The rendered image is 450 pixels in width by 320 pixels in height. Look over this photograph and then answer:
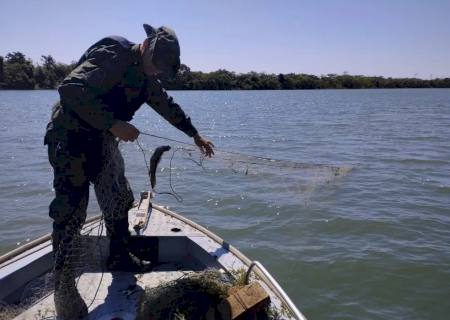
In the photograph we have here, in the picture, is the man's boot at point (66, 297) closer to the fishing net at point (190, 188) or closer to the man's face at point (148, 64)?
the fishing net at point (190, 188)

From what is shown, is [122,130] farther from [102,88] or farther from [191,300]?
[191,300]

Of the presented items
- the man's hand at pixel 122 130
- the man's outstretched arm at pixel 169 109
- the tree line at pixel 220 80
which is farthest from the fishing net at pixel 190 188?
the tree line at pixel 220 80

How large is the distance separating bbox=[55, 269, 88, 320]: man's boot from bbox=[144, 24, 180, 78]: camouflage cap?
1.97 meters

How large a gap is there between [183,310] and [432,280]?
5.00m

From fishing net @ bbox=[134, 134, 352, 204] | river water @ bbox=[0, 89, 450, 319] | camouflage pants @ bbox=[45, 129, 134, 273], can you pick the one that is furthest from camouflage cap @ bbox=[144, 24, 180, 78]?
fishing net @ bbox=[134, 134, 352, 204]

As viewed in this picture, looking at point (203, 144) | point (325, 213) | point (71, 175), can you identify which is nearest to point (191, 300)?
point (71, 175)

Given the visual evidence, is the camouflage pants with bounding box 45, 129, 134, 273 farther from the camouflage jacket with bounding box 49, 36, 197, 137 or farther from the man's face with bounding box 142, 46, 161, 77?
the man's face with bounding box 142, 46, 161, 77

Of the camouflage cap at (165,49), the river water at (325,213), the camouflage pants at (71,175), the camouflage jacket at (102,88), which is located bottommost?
the river water at (325,213)

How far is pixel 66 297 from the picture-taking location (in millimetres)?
3869

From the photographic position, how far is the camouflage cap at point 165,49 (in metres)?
3.57

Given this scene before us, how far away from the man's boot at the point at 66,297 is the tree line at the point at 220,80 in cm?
8386

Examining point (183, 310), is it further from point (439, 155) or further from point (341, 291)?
point (439, 155)

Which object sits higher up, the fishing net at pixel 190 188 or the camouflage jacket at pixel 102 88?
the camouflage jacket at pixel 102 88

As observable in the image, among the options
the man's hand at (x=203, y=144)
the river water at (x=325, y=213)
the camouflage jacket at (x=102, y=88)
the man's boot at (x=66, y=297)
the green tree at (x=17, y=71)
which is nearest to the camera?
the camouflage jacket at (x=102, y=88)
